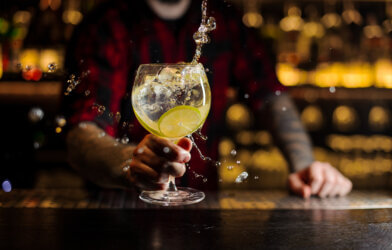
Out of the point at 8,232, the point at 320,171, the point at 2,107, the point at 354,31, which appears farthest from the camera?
the point at 354,31

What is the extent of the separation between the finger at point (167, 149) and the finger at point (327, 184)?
42 centimetres

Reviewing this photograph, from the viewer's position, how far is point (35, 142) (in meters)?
2.54

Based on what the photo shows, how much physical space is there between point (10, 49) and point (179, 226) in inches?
78.6

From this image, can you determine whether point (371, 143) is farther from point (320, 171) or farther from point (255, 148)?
point (320, 171)

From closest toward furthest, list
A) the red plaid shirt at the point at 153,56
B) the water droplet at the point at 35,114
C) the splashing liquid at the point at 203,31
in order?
the splashing liquid at the point at 203,31 < the red plaid shirt at the point at 153,56 < the water droplet at the point at 35,114

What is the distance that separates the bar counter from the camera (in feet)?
2.38

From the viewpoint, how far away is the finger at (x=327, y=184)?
1140mm

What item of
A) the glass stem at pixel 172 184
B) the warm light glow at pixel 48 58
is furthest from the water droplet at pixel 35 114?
the glass stem at pixel 172 184

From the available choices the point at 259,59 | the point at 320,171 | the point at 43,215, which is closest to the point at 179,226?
the point at 43,215

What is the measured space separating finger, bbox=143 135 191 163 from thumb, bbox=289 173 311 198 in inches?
15.3

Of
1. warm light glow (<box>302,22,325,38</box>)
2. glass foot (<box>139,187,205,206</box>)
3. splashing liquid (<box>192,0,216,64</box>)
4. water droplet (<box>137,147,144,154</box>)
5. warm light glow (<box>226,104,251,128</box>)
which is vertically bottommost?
glass foot (<box>139,187,205,206</box>)

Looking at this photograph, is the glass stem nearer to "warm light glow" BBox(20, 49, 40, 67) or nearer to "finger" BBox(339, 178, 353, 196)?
"finger" BBox(339, 178, 353, 196)

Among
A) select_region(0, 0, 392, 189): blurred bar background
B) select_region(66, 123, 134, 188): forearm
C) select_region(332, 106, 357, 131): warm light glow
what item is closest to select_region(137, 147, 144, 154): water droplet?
select_region(66, 123, 134, 188): forearm

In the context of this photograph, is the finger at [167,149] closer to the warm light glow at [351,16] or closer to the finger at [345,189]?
the finger at [345,189]
